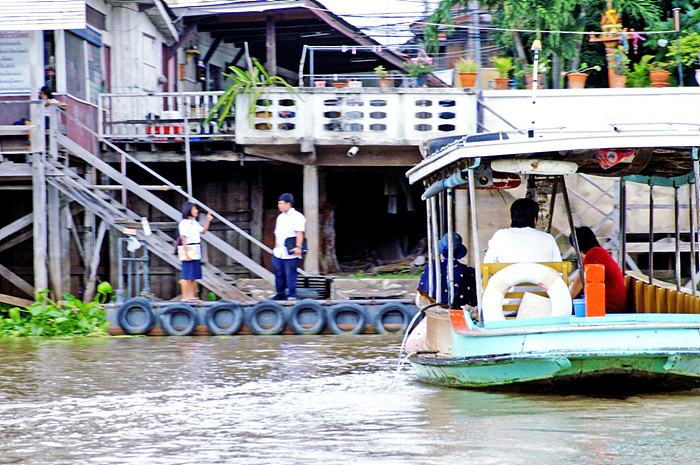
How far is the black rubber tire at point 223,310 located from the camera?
1314 cm

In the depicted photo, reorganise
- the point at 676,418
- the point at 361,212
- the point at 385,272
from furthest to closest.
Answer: the point at 361,212, the point at 385,272, the point at 676,418

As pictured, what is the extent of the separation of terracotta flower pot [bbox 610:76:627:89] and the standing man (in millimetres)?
5977

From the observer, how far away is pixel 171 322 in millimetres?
13195

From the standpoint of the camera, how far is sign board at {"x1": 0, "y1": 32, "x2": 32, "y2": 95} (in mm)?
15719

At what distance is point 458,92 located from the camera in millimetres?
15023

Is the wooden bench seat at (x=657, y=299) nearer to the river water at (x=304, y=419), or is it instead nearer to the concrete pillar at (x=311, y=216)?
the river water at (x=304, y=419)

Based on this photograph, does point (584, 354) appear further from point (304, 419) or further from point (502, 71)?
point (502, 71)

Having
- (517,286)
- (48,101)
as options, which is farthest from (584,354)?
(48,101)

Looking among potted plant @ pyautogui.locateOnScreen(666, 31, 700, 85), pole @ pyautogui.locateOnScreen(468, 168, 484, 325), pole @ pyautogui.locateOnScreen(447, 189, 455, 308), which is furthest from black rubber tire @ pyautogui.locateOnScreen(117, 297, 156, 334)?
potted plant @ pyautogui.locateOnScreen(666, 31, 700, 85)

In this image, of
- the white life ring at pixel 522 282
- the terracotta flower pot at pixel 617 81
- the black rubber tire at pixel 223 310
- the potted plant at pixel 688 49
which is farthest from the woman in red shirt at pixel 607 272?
the potted plant at pixel 688 49

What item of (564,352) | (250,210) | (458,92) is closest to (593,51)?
(458,92)

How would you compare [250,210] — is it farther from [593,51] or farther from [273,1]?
[593,51]

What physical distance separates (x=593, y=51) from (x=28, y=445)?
14027 mm

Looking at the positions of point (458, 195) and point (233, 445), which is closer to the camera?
point (233, 445)
